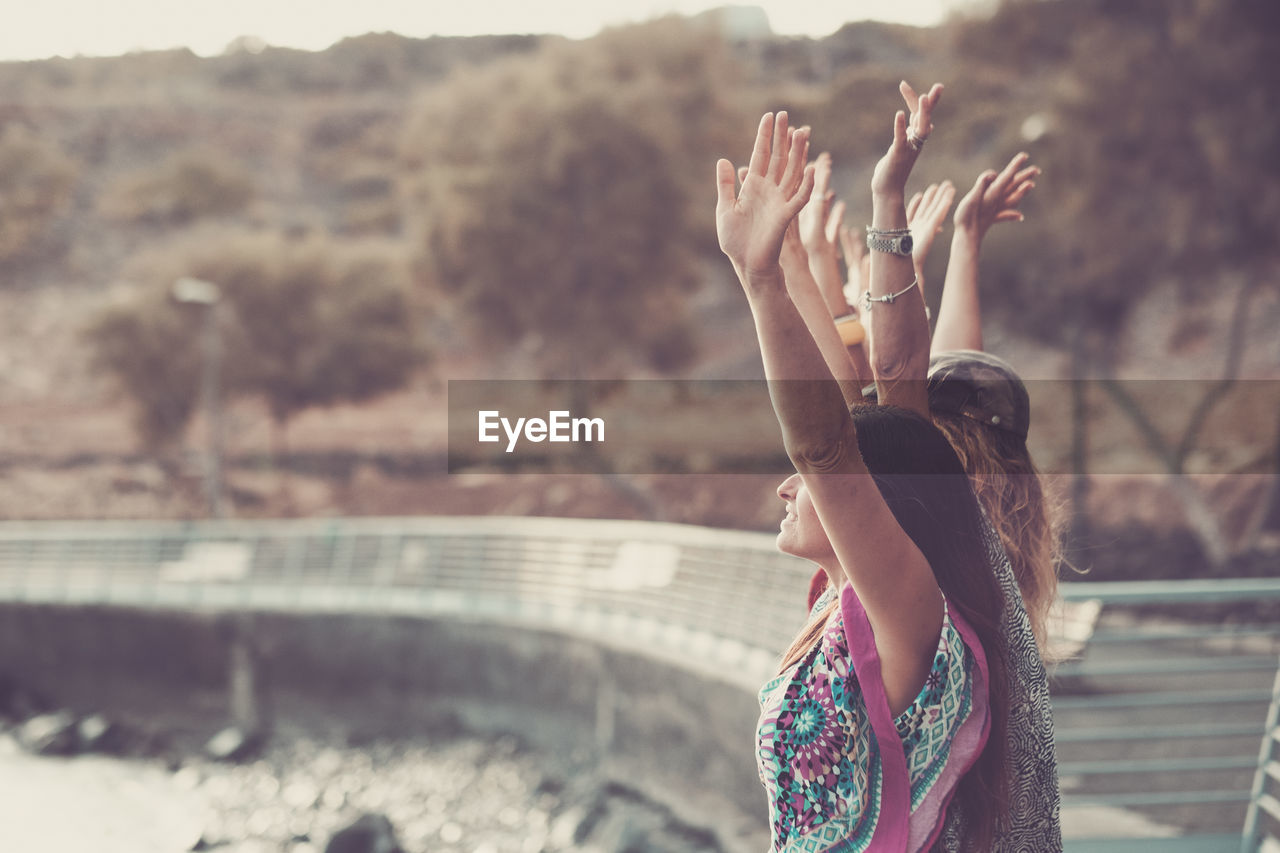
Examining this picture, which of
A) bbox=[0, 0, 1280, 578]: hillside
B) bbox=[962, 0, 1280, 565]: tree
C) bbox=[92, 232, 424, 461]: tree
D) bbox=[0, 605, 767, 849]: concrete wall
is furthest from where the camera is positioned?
bbox=[92, 232, 424, 461]: tree

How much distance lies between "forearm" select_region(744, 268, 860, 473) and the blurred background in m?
1.12

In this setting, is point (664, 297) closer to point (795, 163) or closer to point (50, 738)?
point (50, 738)

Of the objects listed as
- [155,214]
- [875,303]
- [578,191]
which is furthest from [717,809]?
[155,214]

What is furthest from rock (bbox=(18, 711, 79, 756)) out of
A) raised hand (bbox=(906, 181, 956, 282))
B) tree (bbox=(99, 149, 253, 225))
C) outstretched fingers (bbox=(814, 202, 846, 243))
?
tree (bbox=(99, 149, 253, 225))

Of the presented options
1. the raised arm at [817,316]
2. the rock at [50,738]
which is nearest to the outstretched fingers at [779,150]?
the raised arm at [817,316]

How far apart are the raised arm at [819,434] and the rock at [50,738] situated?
20.4 m

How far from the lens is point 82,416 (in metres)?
48.6

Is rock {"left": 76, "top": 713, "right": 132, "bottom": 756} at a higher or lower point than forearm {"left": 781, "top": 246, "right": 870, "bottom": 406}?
lower

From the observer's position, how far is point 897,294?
2.32 meters

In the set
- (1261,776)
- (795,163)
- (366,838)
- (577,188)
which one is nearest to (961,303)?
(795,163)

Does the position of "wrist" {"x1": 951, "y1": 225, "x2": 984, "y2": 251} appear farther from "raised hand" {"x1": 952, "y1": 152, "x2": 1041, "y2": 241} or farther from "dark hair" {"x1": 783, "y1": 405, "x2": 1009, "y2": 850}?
"dark hair" {"x1": 783, "y1": 405, "x2": 1009, "y2": 850}

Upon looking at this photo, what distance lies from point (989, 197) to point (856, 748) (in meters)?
1.56

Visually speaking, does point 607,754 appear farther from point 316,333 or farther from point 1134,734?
point 316,333

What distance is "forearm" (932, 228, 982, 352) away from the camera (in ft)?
9.34
